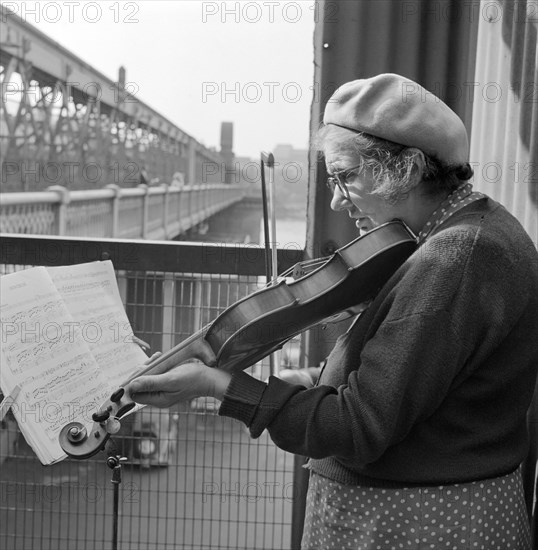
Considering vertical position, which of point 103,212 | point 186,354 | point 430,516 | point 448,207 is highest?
point 448,207

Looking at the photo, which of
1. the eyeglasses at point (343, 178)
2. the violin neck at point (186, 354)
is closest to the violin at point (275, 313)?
the violin neck at point (186, 354)

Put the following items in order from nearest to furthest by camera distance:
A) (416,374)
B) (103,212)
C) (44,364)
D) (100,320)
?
(416,374), (44,364), (100,320), (103,212)

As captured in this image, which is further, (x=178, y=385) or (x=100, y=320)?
(x=100, y=320)

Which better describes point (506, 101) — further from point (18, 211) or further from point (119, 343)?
point (18, 211)

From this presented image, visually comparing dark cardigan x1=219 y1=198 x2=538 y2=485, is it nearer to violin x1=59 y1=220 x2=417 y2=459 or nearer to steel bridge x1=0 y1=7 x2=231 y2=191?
violin x1=59 y1=220 x2=417 y2=459

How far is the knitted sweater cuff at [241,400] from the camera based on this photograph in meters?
1.29

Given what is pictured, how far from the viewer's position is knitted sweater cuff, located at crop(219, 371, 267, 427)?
50.7 inches

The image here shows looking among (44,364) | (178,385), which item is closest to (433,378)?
(178,385)

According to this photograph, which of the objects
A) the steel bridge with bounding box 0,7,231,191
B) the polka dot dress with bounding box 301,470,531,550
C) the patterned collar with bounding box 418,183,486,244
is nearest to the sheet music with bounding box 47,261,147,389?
the polka dot dress with bounding box 301,470,531,550

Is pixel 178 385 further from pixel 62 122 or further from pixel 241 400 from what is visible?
pixel 62 122

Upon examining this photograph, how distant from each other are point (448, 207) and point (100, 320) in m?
0.74

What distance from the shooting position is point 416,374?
48.1 inches

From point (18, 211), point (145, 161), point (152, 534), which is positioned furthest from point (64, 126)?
point (152, 534)

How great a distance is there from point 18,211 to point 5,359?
478 centimetres
